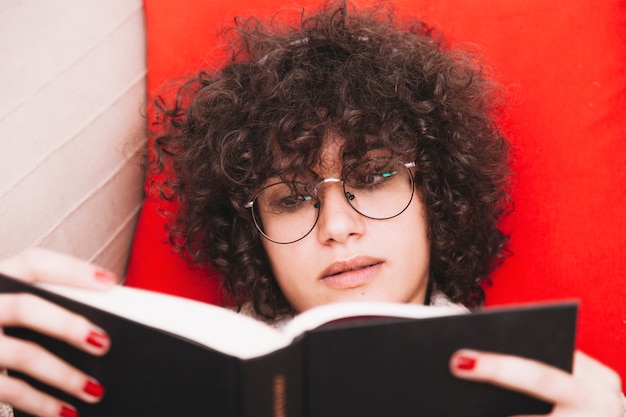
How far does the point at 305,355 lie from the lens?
25.5 inches

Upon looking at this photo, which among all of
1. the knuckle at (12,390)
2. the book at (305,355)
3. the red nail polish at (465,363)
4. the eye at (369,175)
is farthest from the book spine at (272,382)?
the eye at (369,175)

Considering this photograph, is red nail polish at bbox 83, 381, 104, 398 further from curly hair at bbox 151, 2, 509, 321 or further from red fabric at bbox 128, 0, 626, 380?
red fabric at bbox 128, 0, 626, 380

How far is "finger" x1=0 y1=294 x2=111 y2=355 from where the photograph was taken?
2.31 feet

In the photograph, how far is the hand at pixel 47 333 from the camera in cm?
71

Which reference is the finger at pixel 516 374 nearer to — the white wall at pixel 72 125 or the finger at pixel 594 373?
the finger at pixel 594 373

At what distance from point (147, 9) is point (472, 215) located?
2.78 ft

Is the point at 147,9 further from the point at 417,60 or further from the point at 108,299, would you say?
the point at 108,299

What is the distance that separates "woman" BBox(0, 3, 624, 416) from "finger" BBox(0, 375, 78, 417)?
17.2 inches

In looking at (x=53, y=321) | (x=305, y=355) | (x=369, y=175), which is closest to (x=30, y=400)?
(x=53, y=321)

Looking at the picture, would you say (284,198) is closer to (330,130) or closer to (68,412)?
(330,130)

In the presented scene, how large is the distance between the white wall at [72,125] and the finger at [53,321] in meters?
0.40

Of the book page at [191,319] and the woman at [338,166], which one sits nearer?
the book page at [191,319]

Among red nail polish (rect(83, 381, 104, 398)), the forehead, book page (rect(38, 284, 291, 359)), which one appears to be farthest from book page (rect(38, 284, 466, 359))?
the forehead

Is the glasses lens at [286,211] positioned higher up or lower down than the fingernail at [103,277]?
higher up
